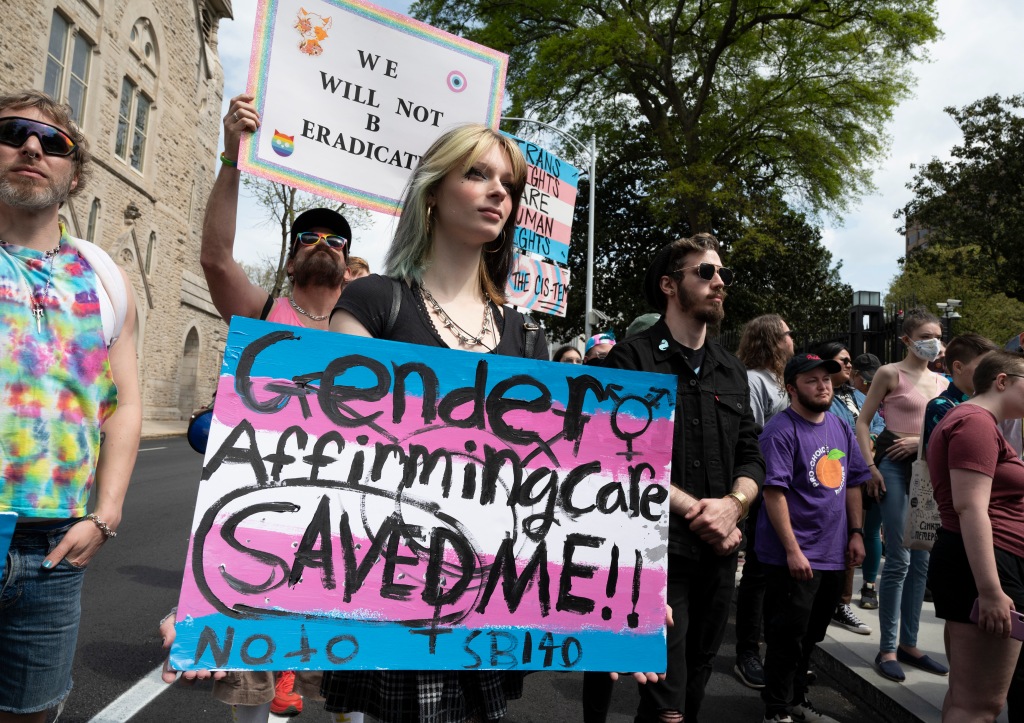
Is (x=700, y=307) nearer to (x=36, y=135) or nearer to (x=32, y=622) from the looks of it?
(x=36, y=135)

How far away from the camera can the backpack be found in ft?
7.04

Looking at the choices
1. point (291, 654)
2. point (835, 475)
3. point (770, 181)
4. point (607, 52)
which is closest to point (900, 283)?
point (770, 181)

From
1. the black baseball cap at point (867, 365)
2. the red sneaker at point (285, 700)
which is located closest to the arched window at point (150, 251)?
the black baseball cap at point (867, 365)

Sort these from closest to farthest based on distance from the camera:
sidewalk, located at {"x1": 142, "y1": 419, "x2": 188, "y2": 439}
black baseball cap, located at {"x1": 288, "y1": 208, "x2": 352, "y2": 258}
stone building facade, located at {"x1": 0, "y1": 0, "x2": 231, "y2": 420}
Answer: black baseball cap, located at {"x1": 288, "y1": 208, "x2": 352, "y2": 258}, stone building facade, located at {"x1": 0, "y1": 0, "x2": 231, "y2": 420}, sidewalk, located at {"x1": 142, "y1": 419, "x2": 188, "y2": 439}

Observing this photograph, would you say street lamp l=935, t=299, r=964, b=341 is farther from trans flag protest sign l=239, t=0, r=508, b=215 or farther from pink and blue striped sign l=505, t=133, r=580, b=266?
trans flag protest sign l=239, t=0, r=508, b=215

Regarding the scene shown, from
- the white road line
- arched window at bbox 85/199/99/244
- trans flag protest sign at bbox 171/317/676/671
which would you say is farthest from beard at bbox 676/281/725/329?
arched window at bbox 85/199/99/244

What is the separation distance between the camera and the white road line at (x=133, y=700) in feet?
11.5

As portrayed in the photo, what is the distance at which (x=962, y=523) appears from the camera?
9.75 feet

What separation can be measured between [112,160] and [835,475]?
82.7ft

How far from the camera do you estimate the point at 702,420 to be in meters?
2.85

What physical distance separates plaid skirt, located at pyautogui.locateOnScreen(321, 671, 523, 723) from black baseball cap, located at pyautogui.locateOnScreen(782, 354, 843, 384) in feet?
8.71

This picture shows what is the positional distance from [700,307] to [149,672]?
343 cm

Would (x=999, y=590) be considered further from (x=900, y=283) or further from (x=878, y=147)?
(x=900, y=283)

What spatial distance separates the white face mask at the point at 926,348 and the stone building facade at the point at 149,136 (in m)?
17.8
